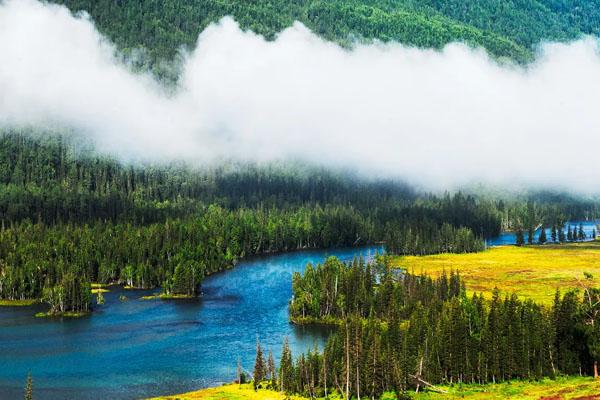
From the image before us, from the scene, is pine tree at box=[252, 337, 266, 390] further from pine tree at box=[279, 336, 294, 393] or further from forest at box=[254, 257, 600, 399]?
pine tree at box=[279, 336, 294, 393]

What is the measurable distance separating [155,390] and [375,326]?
168ft

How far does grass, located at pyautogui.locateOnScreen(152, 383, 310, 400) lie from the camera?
158 m

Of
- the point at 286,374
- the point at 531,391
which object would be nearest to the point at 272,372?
the point at 286,374

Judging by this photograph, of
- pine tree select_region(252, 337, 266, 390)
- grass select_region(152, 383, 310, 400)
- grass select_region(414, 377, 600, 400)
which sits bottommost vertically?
grass select_region(152, 383, 310, 400)

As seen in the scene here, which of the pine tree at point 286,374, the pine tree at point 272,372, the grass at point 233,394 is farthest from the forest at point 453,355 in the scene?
the grass at point 233,394

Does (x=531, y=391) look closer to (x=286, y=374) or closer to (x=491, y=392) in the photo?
(x=491, y=392)

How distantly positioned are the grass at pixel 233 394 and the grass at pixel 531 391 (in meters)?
29.1

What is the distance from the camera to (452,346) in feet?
552

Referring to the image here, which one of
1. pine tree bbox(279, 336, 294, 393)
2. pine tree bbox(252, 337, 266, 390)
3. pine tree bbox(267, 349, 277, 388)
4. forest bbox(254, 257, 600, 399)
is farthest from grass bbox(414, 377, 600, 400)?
pine tree bbox(252, 337, 266, 390)

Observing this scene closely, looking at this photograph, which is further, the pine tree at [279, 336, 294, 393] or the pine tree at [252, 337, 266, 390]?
the pine tree at [252, 337, 266, 390]

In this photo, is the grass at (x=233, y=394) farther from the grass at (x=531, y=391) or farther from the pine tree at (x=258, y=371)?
the grass at (x=531, y=391)

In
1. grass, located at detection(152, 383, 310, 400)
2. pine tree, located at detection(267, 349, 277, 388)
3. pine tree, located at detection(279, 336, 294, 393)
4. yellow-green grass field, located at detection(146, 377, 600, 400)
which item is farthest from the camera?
pine tree, located at detection(267, 349, 277, 388)

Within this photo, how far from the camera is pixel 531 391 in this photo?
150m

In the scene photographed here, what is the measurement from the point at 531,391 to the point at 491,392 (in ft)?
24.9
